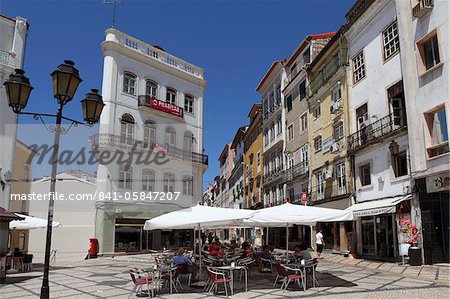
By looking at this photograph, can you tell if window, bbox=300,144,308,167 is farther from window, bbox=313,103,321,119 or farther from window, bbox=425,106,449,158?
window, bbox=425,106,449,158

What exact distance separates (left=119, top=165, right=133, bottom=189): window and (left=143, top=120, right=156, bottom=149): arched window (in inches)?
81.4

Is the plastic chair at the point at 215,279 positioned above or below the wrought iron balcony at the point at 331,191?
below

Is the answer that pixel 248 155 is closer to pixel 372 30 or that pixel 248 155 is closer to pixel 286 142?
pixel 286 142

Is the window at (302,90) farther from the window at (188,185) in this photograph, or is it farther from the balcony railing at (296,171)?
the window at (188,185)

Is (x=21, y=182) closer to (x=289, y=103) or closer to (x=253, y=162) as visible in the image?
(x=289, y=103)

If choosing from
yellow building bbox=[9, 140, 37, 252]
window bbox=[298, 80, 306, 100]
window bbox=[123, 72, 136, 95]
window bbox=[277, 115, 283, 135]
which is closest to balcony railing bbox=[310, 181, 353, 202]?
window bbox=[298, 80, 306, 100]

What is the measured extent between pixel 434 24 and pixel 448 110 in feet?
A: 11.5

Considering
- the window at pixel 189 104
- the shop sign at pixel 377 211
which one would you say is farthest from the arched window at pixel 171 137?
the shop sign at pixel 377 211

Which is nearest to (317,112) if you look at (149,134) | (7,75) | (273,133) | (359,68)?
(359,68)

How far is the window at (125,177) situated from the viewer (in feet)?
86.9

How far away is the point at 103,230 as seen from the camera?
2533 centimetres

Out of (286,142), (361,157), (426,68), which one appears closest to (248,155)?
(286,142)

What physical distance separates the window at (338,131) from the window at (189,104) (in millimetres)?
12208

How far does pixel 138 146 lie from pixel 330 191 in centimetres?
1280
